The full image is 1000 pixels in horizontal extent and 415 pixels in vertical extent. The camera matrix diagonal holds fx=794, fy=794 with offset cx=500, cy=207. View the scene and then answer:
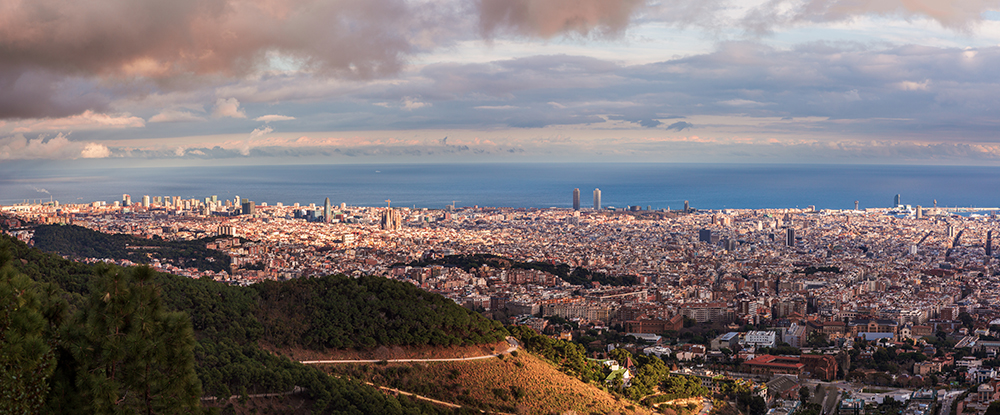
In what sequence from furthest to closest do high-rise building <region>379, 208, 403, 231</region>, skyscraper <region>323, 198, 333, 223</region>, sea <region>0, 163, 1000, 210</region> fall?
sea <region>0, 163, 1000, 210</region>
skyscraper <region>323, 198, 333, 223</region>
high-rise building <region>379, 208, 403, 231</region>

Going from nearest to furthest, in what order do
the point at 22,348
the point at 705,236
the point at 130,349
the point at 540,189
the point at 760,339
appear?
the point at 22,348 < the point at 130,349 < the point at 760,339 < the point at 705,236 < the point at 540,189

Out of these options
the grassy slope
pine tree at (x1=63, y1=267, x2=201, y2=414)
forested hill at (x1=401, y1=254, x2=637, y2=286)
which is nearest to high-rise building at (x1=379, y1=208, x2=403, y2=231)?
forested hill at (x1=401, y1=254, x2=637, y2=286)

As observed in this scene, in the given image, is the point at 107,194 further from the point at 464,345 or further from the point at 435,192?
the point at 464,345

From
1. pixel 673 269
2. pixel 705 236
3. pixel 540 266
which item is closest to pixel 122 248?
pixel 540 266

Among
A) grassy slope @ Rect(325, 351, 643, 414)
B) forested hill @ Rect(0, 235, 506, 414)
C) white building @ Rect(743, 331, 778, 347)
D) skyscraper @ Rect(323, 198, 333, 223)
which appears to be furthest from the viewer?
skyscraper @ Rect(323, 198, 333, 223)

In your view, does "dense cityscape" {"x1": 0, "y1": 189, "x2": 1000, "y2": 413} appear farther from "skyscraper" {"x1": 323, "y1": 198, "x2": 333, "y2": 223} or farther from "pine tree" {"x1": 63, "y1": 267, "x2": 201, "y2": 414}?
"pine tree" {"x1": 63, "y1": 267, "x2": 201, "y2": 414}

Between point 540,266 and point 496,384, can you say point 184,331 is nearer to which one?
point 496,384
